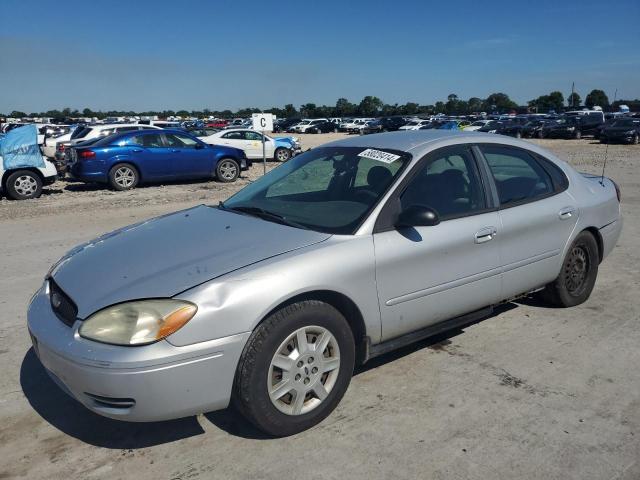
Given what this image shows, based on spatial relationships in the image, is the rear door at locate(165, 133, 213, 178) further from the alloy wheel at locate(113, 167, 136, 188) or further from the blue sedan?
the alloy wheel at locate(113, 167, 136, 188)

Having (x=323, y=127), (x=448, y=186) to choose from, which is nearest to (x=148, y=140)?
(x=448, y=186)

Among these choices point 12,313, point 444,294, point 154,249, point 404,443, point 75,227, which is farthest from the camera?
point 75,227

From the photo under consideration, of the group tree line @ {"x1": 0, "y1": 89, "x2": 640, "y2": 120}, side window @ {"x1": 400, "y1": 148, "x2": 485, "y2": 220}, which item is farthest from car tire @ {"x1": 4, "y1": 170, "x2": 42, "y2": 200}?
tree line @ {"x1": 0, "y1": 89, "x2": 640, "y2": 120}

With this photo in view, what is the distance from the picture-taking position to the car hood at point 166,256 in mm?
2814

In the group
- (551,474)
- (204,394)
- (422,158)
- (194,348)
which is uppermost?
(422,158)

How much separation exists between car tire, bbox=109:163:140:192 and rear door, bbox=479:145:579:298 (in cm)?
1127

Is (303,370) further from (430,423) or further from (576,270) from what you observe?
(576,270)

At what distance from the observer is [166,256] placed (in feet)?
10.2

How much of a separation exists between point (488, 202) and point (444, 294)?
0.80 meters

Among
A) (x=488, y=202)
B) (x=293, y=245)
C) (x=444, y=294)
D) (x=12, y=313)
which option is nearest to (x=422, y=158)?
(x=488, y=202)

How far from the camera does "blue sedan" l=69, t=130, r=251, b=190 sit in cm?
1339

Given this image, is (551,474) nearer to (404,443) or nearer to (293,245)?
(404,443)

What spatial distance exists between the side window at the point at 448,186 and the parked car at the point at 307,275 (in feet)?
0.04

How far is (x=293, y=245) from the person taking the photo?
10.1ft
